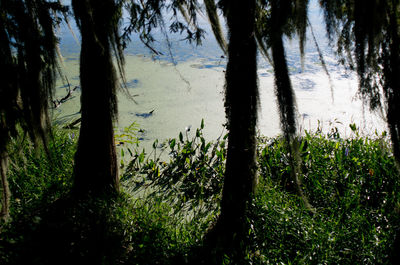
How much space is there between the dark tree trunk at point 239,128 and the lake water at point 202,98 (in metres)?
1.49

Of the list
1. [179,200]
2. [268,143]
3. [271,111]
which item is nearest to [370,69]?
[179,200]

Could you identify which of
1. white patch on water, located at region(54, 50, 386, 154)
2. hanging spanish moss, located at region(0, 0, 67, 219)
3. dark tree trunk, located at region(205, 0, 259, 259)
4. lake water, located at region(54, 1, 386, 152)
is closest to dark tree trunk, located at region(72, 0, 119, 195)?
hanging spanish moss, located at region(0, 0, 67, 219)

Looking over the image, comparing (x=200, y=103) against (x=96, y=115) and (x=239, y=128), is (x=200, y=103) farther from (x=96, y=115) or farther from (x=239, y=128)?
(x=239, y=128)

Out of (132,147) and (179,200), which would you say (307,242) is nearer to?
(179,200)

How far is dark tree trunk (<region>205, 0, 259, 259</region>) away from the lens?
5.64 feet

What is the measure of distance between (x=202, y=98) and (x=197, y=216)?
2.59m

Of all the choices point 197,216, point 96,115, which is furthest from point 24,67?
point 197,216

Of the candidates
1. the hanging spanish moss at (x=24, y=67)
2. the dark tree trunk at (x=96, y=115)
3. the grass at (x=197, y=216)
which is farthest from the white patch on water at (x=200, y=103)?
the hanging spanish moss at (x=24, y=67)

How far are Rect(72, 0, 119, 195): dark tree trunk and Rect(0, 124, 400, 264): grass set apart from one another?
176mm

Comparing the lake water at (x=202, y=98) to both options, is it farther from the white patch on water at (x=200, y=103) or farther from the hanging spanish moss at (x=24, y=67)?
the hanging spanish moss at (x=24, y=67)

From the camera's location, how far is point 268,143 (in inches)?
145

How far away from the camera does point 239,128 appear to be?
191 centimetres

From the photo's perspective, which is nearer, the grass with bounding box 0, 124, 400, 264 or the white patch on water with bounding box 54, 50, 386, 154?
the grass with bounding box 0, 124, 400, 264

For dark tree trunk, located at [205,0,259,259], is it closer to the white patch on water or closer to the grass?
the grass
